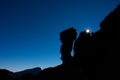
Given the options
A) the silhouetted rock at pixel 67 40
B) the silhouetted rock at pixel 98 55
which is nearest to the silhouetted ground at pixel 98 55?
the silhouetted rock at pixel 98 55

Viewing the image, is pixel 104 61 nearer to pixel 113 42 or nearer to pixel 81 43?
pixel 113 42

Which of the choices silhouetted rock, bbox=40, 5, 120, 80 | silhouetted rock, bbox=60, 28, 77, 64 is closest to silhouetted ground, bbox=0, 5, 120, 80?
silhouetted rock, bbox=40, 5, 120, 80

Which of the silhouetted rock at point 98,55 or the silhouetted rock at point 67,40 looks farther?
the silhouetted rock at point 67,40

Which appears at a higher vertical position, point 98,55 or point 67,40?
point 67,40

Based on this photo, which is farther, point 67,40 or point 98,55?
point 67,40

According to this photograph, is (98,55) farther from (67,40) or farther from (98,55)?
(67,40)

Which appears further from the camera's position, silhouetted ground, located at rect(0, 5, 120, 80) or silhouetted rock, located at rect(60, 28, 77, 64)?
silhouetted rock, located at rect(60, 28, 77, 64)

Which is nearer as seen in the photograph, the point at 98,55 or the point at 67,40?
the point at 98,55

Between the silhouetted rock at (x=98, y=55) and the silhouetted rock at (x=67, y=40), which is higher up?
→ the silhouetted rock at (x=67, y=40)

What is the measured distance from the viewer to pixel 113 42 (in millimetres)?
35750

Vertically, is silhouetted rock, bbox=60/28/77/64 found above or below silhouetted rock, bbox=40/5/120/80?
above

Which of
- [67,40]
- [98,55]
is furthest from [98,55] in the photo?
[67,40]

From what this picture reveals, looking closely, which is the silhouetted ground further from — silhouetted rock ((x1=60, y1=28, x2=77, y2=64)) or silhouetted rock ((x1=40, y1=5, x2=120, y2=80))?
silhouetted rock ((x1=60, y1=28, x2=77, y2=64))

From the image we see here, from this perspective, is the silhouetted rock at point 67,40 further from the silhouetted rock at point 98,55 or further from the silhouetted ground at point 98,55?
the silhouetted rock at point 98,55
